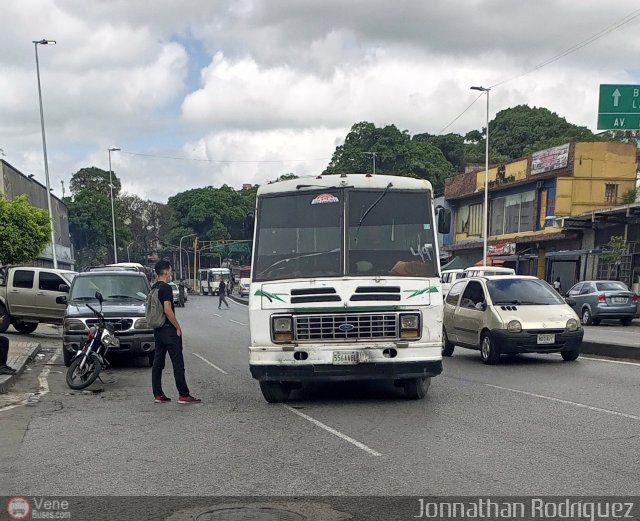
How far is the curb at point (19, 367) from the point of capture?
11.8m

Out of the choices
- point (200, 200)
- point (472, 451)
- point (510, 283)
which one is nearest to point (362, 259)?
point (472, 451)

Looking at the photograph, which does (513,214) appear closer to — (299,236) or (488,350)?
(488,350)

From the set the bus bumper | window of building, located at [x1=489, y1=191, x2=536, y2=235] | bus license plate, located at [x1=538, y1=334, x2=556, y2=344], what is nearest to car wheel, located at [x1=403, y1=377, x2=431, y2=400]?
the bus bumper

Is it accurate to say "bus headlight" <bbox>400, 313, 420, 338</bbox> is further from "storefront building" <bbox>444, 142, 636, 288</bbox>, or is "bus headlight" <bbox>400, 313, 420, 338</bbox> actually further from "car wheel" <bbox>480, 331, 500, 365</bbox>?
"storefront building" <bbox>444, 142, 636, 288</bbox>

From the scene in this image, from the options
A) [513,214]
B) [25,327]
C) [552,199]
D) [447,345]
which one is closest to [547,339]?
[447,345]

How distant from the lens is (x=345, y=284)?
9.66 meters

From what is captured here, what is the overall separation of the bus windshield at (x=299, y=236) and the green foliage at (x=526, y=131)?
6049 centimetres

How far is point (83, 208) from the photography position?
3086 inches

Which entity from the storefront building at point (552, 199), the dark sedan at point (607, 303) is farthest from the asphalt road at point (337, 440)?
the storefront building at point (552, 199)

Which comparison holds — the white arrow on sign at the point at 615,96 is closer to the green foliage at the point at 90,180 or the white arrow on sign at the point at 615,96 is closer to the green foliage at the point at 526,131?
the green foliage at the point at 526,131

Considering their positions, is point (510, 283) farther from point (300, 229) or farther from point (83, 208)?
point (83, 208)

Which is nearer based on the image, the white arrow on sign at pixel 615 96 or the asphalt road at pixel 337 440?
the asphalt road at pixel 337 440

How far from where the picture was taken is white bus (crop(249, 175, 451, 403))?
9508 millimetres

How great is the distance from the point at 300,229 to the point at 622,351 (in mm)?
8385
